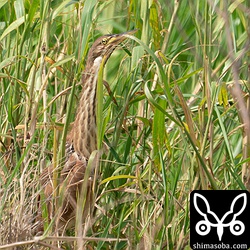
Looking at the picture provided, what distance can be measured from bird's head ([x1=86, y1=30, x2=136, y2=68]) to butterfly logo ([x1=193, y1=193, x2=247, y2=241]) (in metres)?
0.77

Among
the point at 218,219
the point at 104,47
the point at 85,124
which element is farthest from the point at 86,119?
the point at 218,219

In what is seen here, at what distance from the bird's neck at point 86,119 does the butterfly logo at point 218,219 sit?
0.74 m

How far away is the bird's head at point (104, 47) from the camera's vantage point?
2.64 meters

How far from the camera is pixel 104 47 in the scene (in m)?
2.67

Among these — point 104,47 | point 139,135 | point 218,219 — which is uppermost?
point 104,47

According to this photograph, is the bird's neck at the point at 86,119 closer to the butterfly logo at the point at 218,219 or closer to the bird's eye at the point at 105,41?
the bird's eye at the point at 105,41

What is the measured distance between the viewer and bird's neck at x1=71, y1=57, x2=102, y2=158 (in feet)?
8.85

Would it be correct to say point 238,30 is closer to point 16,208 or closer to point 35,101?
point 35,101

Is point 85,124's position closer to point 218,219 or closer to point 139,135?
point 139,135

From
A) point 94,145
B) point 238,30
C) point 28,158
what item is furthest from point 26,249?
point 238,30

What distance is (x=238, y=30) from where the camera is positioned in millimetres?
3541

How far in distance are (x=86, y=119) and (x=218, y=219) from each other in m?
0.97

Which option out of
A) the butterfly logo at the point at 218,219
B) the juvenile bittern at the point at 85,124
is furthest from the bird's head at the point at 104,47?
the butterfly logo at the point at 218,219

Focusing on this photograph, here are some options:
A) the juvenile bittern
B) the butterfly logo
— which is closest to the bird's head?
the juvenile bittern
